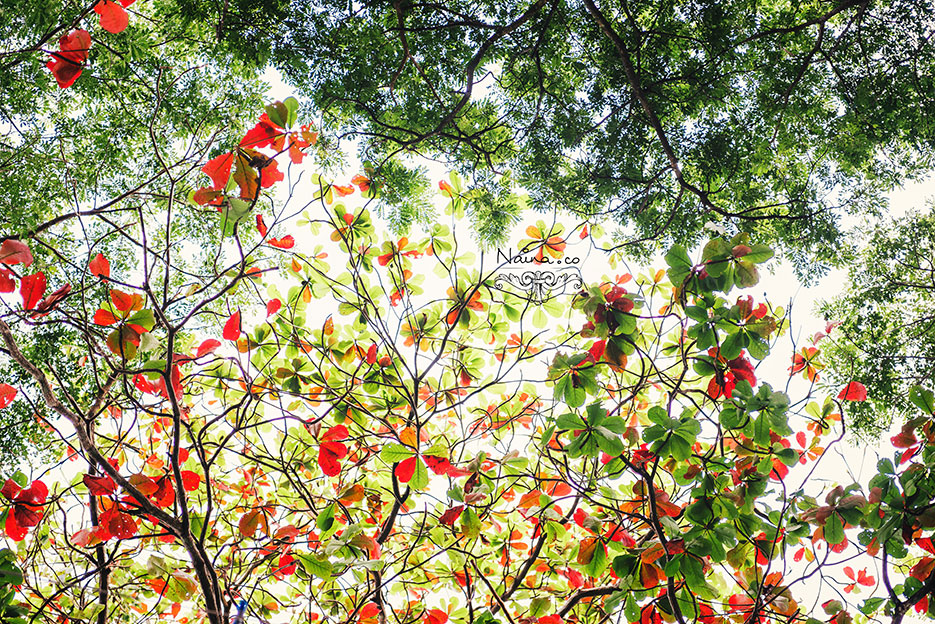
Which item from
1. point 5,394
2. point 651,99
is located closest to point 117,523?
point 5,394

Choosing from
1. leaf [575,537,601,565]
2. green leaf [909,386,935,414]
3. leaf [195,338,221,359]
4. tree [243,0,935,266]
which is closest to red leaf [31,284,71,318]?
leaf [195,338,221,359]

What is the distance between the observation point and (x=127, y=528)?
1411 millimetres

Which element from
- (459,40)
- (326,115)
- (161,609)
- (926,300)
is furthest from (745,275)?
(161,609)

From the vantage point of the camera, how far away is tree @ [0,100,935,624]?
131 centimetres

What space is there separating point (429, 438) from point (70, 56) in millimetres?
1557

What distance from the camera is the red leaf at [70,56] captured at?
54.5 inches

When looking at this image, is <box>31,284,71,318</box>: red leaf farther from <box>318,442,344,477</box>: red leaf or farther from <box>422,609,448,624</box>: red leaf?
<box>422,609,448,624</box>: red leaf

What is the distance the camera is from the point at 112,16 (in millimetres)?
1357

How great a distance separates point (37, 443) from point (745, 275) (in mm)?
2554

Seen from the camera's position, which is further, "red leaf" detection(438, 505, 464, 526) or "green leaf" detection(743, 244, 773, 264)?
"red leaf" detection(438, 505, 464, 526)

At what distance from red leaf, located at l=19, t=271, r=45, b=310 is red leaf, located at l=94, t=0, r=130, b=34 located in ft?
2.21

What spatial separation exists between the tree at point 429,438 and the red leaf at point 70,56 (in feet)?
1.38

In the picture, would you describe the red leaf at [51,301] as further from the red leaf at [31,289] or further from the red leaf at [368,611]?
the red leaf at [368,611]

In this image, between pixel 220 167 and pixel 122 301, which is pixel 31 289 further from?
pixel 220 167
